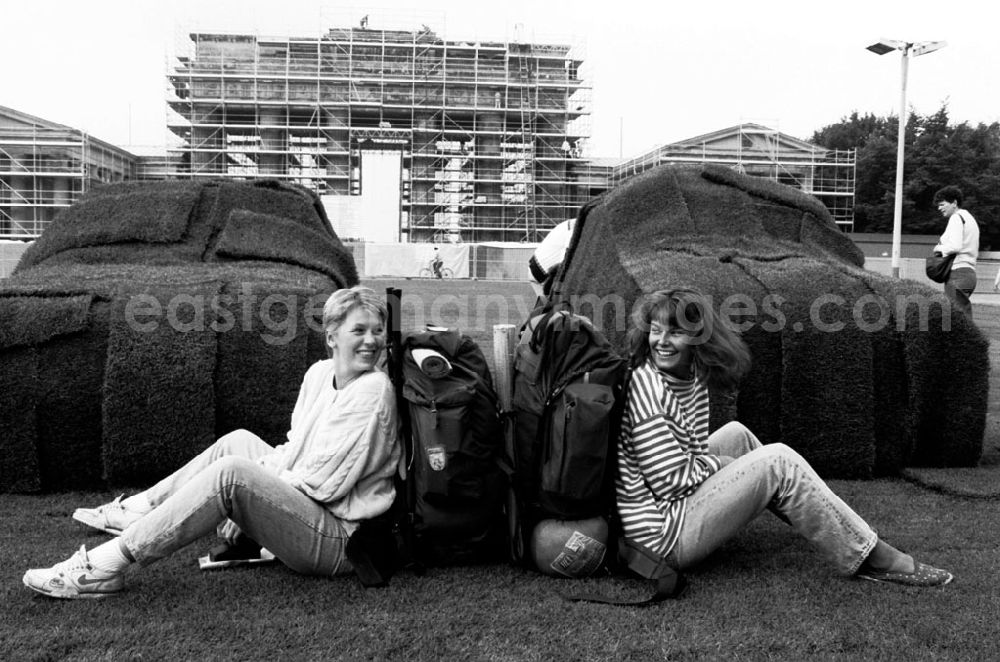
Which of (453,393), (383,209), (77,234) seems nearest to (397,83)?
(383,209)

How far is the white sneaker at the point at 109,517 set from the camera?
3.81 metres

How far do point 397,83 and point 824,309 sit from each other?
4780 centimetres

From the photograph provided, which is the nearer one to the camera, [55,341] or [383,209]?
[55,341]

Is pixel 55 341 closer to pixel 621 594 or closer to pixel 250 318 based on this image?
pixel 250 318

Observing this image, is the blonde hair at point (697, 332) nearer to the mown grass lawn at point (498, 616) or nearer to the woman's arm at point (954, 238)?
the mown grass lawn at point (498, 616)

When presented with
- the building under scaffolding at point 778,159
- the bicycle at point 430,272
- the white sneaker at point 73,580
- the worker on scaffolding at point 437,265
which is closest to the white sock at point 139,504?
the white sneaker at point 73,580

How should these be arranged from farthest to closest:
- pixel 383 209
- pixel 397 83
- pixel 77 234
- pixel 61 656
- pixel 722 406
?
pixel 397 83 → pixel 383 209 → pixel 77 234 → pixel 722 406 → pixel 61 656

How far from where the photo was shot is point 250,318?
4.64 m

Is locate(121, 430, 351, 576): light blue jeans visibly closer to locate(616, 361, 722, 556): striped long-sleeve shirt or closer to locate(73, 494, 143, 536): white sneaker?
locate(73, 494, 143, 536): white sneaker

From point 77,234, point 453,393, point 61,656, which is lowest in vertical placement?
point 61,656

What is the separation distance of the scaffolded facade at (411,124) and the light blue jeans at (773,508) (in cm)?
4536

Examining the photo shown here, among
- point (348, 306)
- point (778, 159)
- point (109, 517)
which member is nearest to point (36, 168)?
point (778, 159)

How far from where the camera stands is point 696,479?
10.8 feet

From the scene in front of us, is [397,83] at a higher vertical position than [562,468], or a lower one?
higher
